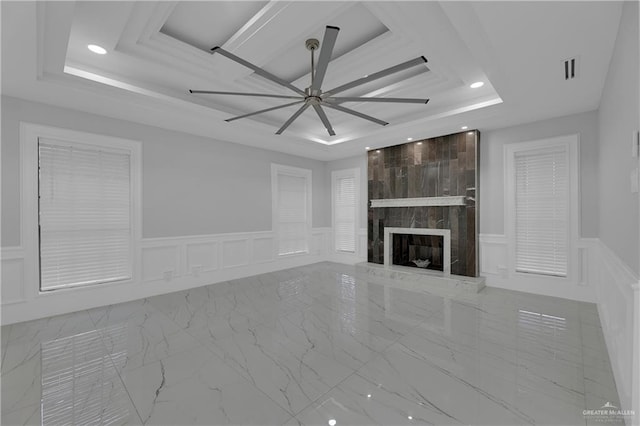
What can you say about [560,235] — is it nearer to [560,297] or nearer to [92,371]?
[560,297]

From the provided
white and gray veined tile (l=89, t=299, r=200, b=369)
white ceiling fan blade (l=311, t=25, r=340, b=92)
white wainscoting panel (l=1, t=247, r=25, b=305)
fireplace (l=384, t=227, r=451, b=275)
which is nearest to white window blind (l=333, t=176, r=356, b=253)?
fireplace (l=384, t=227, r=451, b=275)

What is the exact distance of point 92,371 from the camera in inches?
87.5

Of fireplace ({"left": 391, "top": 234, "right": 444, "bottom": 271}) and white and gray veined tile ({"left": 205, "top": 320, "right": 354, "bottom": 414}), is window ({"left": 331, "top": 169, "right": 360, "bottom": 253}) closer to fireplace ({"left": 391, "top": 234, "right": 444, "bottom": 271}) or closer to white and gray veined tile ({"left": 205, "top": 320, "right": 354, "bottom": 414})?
fireplace ({"left": 391, "top": 234, "right": 444, "bottom": 271})

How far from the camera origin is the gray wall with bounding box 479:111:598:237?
380cm

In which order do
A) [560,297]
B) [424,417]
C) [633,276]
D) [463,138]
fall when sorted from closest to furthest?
[633,276] → [424,417] → [560,297] → [463,138]

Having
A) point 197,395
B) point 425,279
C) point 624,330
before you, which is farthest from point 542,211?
point 197,395

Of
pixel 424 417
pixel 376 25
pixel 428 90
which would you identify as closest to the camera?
pixel 424 417

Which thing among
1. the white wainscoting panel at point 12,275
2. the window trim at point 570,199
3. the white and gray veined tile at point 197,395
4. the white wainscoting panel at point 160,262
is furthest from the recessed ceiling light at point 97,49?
the window trim at point 570,199

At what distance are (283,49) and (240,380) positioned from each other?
301cm

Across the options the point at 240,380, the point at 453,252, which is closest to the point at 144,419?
the point at 240,380

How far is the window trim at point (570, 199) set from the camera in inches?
154

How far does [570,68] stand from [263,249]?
5236 mm

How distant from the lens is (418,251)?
19.1 feet

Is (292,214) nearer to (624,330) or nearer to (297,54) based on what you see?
(297,54)
